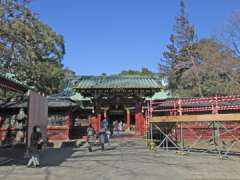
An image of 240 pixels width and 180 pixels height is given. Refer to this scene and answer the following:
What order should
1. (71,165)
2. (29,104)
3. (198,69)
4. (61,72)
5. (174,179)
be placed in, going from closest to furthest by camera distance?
(174,179) → (71,165) → (29,104) → (61,72) → (198,69)

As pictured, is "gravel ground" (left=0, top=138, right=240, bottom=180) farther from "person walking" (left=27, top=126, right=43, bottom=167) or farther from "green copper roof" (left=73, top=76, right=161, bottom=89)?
"green copper roof" (left=73, top=76, right=161, bottom=89)

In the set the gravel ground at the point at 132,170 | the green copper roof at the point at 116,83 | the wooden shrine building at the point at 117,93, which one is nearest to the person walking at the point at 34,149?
the gravel ground at the point at 132,170

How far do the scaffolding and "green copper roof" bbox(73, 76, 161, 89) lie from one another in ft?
7.16

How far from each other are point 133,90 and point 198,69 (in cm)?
1141

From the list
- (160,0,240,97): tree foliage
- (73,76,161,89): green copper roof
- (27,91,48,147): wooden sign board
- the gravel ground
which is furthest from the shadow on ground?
(160,0,240,97): tree foliage

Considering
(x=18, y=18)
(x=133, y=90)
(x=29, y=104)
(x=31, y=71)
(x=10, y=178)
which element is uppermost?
(x=18, y=18)

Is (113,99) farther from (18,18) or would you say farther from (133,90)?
(18,18)

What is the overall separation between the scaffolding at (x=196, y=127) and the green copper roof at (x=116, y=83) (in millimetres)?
2184

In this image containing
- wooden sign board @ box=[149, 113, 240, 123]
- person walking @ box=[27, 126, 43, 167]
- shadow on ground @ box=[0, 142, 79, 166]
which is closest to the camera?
person walking @ box=[27, 126, 43, 167]

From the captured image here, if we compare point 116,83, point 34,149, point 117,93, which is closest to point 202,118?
point 34,149

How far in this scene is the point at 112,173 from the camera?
33.7 ft

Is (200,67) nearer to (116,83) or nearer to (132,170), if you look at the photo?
(116,83)

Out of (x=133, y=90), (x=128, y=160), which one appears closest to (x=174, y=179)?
(x=128, y=160)

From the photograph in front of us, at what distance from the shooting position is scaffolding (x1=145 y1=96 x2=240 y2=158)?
594 inches
